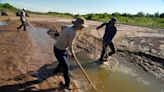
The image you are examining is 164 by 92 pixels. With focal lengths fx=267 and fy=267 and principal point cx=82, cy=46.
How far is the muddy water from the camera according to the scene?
25.7 feet

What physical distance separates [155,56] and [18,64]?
6.98 metres

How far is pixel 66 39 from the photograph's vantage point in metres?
6.30

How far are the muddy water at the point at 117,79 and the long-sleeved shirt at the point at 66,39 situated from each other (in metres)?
1.41

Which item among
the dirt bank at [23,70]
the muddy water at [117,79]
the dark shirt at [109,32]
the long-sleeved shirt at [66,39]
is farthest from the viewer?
the dark shirt at [109,32]

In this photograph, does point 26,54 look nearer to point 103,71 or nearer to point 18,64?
point 18,64

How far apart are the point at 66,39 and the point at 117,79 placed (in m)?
3.16

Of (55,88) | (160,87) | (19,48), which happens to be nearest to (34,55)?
(19,48)

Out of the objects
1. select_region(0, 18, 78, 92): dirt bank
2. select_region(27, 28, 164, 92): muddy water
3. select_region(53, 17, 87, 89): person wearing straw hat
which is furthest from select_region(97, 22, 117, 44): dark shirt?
select_region(53, 17, 87, 89): person wearing straw hat

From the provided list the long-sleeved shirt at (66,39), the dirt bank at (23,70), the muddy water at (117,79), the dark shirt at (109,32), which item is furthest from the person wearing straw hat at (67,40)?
the dark shirt at (109,32)

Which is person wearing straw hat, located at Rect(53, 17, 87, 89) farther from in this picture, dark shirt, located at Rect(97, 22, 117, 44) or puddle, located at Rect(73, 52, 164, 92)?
dark shirt, located at Rect(97, 22, 117, 44)

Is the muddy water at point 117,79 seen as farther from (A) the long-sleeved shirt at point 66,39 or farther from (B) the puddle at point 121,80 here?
(A) the long-sleeved shirt at point 66,39

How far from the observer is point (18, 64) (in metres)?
8.48

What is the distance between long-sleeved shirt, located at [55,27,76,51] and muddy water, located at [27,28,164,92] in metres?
1.41

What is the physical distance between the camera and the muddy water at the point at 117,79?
7827 millimetres
